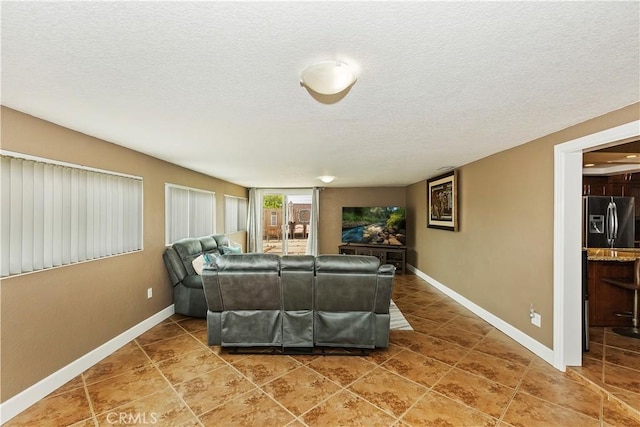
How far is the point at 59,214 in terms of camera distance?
246 centimetres

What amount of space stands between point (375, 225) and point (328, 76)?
6260 mm

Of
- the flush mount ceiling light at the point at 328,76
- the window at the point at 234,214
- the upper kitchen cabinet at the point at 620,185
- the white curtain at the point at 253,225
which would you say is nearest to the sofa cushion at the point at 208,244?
the window at the point at 234,214

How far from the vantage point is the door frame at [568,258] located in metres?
2.61

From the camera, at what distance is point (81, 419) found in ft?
6.56

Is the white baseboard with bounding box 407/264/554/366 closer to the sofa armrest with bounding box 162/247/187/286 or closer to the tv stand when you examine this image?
the tv stand

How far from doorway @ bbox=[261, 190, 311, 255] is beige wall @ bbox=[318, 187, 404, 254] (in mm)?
534

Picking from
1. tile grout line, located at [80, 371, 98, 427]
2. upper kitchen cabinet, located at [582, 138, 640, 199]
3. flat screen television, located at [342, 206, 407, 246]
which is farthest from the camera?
flat screen television, located at [342, 206, 407, 246]

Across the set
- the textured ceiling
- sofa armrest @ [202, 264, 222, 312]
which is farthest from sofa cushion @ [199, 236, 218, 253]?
the textured ceiling

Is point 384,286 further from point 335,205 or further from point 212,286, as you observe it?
point 335,205

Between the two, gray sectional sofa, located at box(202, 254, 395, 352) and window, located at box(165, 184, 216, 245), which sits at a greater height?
window, located at box(165, 184, 216, 245)

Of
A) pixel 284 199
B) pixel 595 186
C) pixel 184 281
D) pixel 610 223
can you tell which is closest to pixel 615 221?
pixel 610 223

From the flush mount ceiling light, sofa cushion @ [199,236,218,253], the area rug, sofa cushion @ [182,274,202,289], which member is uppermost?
the flush mount ceiling light

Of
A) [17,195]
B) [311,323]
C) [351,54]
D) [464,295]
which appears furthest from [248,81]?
[464,295]

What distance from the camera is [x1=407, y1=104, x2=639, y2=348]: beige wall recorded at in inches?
110
